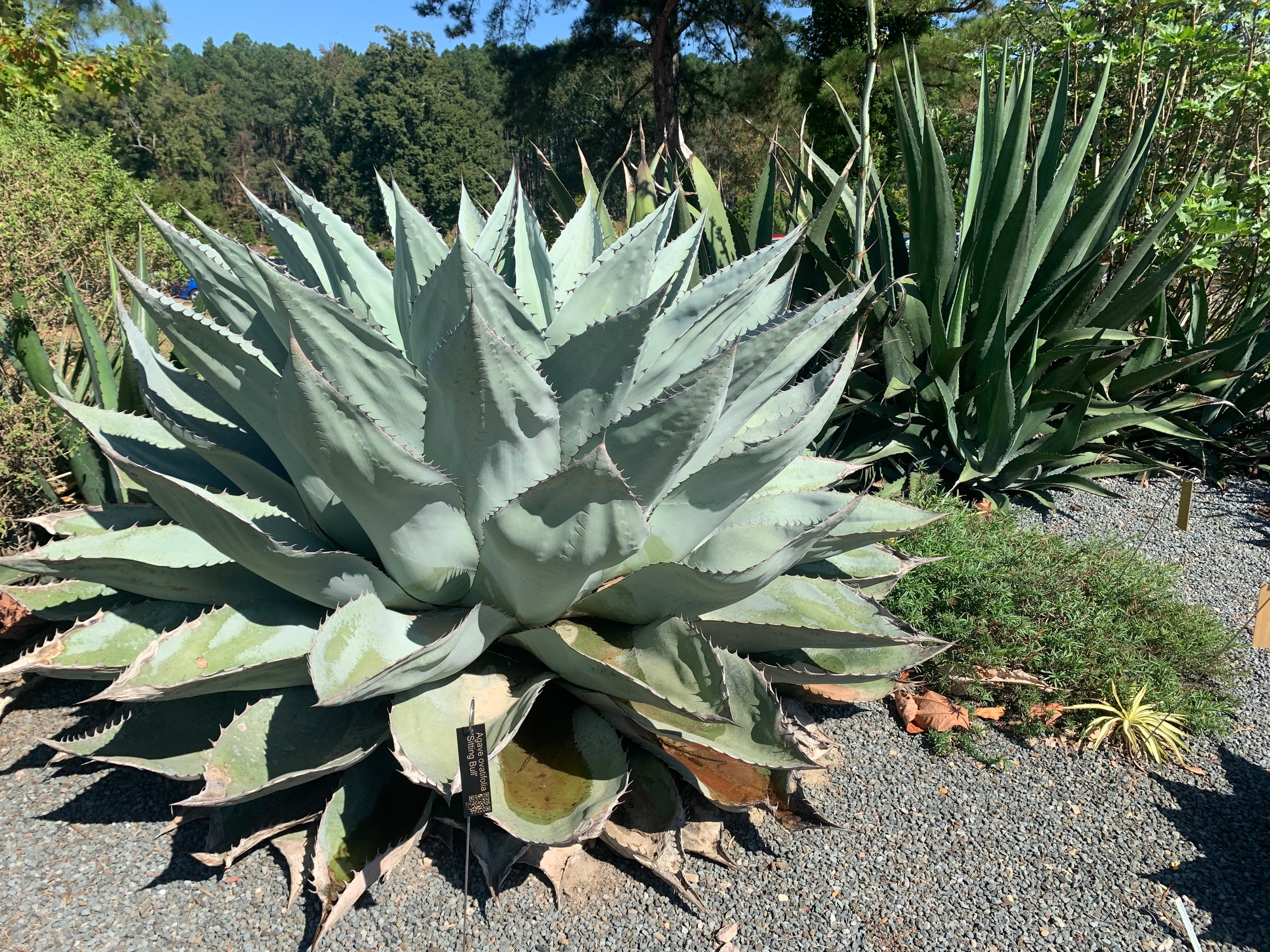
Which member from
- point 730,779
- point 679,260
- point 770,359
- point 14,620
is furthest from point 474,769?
point 14,620

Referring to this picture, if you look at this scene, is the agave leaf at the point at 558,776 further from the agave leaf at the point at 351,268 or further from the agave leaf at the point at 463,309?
the agave leaf at the point at 351,268

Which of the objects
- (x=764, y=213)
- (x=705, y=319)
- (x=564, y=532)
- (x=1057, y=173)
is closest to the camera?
(x=564, y=532)

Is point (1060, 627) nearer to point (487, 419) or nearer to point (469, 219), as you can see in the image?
point (487, 419)

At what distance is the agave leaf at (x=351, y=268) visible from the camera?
5.74 ft

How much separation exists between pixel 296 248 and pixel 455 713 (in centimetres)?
109

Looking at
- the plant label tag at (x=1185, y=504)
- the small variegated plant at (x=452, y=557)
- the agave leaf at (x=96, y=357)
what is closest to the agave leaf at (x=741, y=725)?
the small variegated plant at (x=452, y=557)

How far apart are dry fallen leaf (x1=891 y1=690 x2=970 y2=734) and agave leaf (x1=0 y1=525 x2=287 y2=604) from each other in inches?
66.1

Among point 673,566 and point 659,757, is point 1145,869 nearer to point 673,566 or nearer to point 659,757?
point 659,757

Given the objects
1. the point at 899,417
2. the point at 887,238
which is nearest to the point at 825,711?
the point at 899,417

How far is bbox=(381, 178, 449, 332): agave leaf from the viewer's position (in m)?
1.74

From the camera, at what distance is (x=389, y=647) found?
142 cm

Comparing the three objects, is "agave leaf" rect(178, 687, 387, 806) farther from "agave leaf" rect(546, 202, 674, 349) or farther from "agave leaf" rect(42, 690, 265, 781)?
"agave leaf" rect(546, 202, 674, 349)

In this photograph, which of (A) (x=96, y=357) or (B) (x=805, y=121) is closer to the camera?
(A) (x=96, y=357)

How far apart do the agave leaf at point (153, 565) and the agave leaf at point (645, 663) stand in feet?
→ 1.95
